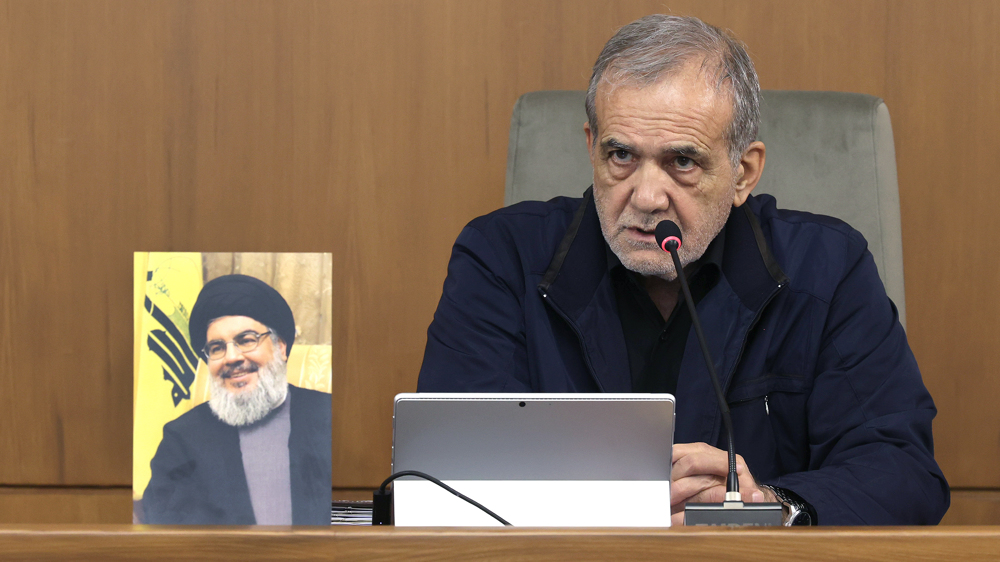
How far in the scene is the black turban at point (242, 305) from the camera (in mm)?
635

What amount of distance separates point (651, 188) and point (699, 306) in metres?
0.18

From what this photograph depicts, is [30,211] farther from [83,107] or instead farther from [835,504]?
[835,504]

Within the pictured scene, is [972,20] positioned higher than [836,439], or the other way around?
[972,20]

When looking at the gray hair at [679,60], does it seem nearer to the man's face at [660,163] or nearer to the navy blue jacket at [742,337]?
the man's face at [660,163]

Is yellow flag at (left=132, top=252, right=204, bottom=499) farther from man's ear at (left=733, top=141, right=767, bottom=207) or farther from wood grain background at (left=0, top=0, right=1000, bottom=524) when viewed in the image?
wood grain background at (left=0, top=0, right=1000, bottom=524)

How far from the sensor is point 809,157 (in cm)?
131

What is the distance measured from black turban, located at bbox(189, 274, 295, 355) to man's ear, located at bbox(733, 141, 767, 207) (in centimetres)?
79

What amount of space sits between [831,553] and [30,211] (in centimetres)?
159

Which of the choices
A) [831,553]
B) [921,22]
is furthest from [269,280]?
[921,22]

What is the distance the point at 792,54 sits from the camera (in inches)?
62.6

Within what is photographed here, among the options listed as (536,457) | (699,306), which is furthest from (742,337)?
(536,457)

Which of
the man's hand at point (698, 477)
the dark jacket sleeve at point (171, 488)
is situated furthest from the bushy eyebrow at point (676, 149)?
the dark jacket sleeve at point (171, 488)

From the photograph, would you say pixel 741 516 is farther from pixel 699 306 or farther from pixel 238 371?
pixel 699 306

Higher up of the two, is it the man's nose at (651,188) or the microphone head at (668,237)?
the man's nose at (651,188)
